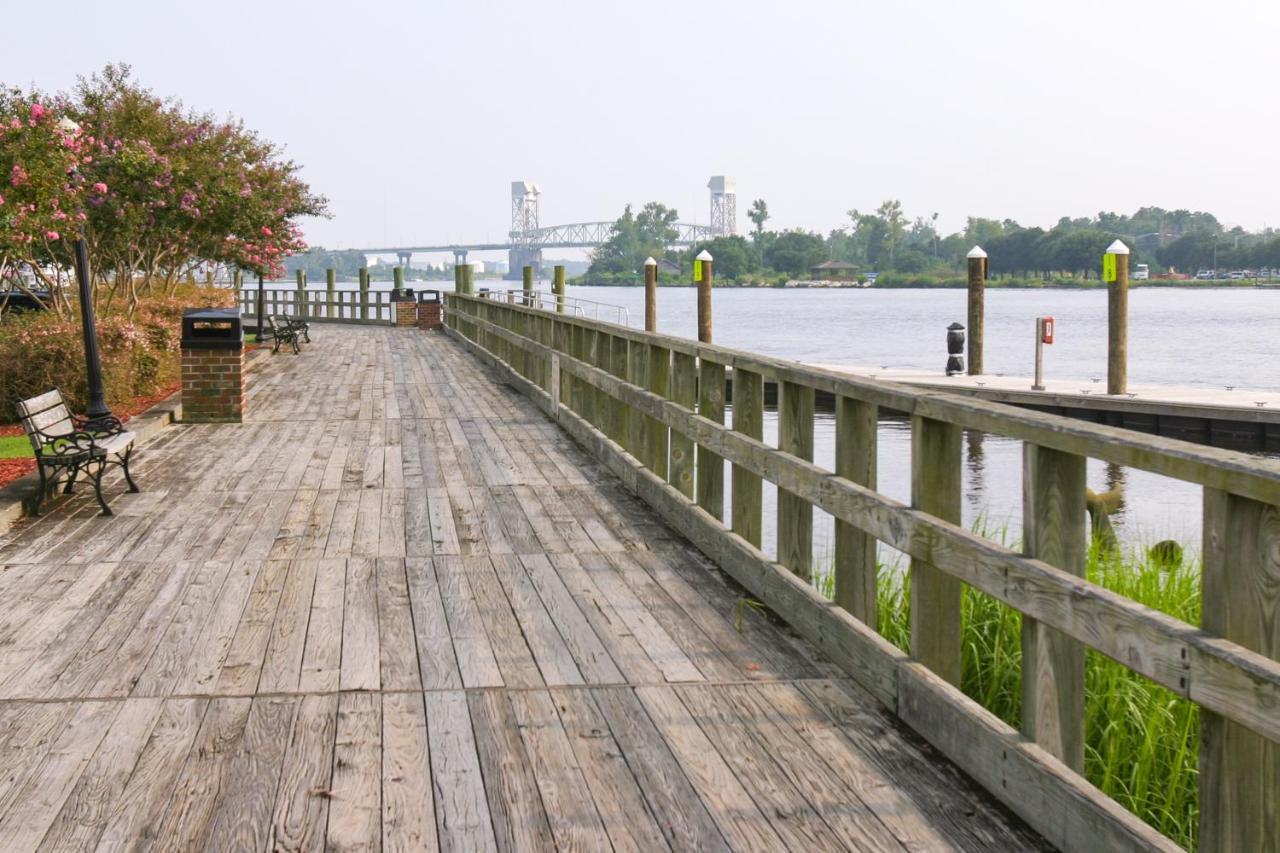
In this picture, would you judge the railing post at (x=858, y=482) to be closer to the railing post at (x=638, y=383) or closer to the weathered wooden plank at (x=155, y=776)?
the weathered wooden plank at (x=155, y=776)

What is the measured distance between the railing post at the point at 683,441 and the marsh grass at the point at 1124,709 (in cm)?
Answer: 141

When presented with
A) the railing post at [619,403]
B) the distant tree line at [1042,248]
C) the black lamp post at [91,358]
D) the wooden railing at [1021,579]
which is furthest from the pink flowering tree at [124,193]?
the distant tree line at [1042,248]

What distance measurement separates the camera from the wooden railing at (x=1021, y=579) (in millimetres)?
2984

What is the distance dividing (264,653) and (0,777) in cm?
146

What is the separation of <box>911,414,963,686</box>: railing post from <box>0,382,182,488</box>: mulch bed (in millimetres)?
7395

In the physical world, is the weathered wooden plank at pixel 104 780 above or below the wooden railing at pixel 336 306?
below

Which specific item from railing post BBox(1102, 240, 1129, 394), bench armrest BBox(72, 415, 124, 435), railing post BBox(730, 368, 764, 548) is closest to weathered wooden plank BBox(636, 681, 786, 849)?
railing post BBox(730, 368, 764, 548)

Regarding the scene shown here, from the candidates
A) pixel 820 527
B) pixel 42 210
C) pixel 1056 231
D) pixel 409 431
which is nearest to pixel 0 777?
pixel 409 431

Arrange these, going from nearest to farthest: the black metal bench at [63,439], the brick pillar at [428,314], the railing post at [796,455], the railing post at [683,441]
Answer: the railing post at [796,455], the railing post at [683,441], the black metal bench at [63,439], the brick pillar at [428,314]

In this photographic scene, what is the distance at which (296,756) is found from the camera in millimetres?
4426

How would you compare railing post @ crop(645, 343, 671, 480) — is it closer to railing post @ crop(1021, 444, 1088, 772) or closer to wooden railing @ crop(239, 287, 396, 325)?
railing post @ crop(1021, 444, 1088, 772)

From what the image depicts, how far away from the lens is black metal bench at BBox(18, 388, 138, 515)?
873 cm

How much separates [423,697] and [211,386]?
10.0 meters

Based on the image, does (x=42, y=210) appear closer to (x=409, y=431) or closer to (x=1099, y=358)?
(x=409, y=431)
